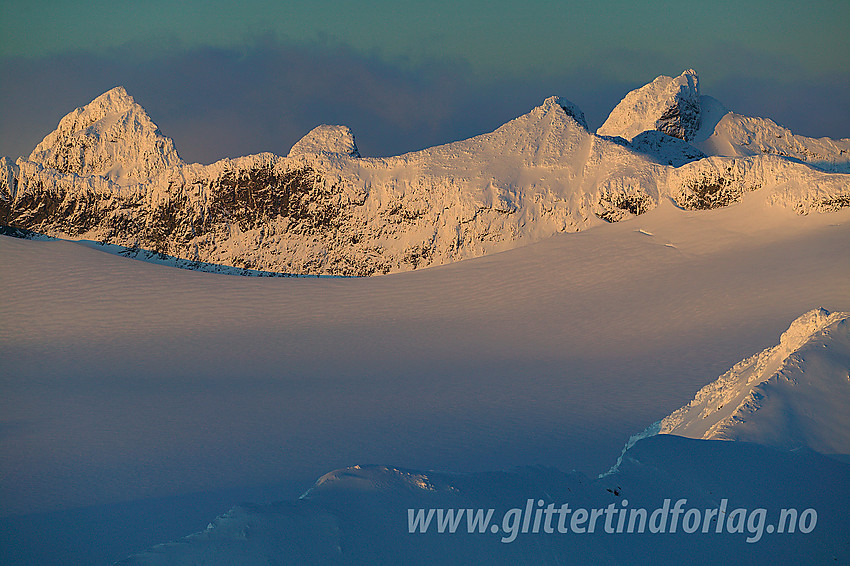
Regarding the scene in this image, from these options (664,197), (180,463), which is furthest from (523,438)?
(664,197)

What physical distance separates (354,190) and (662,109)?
103 feet

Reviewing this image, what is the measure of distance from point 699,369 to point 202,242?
1199 inches

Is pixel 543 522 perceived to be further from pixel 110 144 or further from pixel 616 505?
pixel 110 144

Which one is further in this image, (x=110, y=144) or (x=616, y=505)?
(x=110, y=144)

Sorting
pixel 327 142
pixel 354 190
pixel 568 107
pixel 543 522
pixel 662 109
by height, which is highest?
pixel 662 109

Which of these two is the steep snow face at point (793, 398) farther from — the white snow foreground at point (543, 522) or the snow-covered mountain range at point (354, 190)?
the snow-covered mountain range at point (354, 190)

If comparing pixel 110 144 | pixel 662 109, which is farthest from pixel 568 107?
pixel 110 144

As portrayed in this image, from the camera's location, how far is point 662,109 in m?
56.7

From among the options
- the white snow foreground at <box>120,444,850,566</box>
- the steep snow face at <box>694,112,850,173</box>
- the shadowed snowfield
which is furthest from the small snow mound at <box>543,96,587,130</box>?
the white snow foreground at <box>120,444,850,566</box>

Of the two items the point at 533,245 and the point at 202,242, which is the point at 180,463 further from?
the point at 202,242

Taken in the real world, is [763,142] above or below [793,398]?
A: above

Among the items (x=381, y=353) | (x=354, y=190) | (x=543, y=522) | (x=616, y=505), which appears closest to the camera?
(x=543, y=522)

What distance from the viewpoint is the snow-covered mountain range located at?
33469mm

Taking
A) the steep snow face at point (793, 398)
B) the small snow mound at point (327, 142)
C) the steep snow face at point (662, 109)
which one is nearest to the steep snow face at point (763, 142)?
the steep snow face at point (662, 109)
